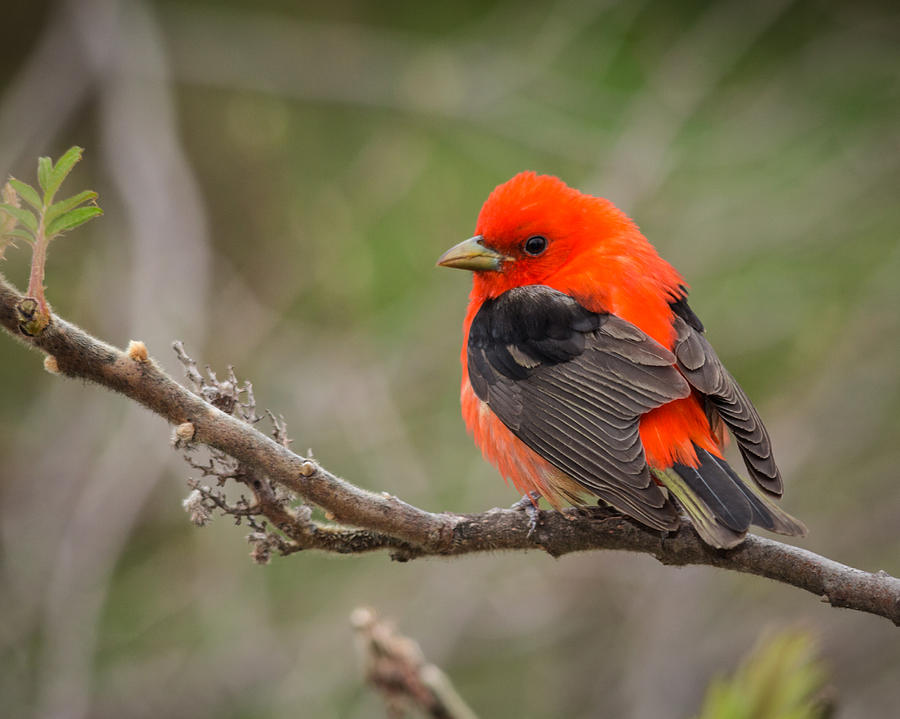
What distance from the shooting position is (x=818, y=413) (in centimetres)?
554

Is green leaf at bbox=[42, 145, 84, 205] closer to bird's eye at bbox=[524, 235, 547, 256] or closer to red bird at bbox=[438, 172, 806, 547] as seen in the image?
red bird at bbox=[438, 172, 806, 547]

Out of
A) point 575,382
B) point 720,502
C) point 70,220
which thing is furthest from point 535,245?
point 70,220

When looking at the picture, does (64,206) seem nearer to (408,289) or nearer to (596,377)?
(596,377)

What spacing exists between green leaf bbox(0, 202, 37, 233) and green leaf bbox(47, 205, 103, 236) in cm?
3

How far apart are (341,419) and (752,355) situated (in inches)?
111

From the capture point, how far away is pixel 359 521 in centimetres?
205

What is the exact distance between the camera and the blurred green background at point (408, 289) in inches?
193

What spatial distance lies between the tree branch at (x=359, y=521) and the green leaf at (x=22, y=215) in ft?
0.35

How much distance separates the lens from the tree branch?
169 cm

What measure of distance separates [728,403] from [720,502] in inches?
26.5

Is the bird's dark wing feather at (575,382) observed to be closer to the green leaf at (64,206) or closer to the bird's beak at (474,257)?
the bird's beak at (474,257)

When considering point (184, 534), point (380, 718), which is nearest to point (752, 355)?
point (380, 718)

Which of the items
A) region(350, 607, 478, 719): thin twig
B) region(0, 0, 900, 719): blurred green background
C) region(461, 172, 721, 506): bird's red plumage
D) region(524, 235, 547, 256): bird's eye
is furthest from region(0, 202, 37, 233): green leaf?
region(0, 0, 900, 719): blurred green background

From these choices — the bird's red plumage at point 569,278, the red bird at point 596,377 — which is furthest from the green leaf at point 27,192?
the bird's red plumage at point 569,278
